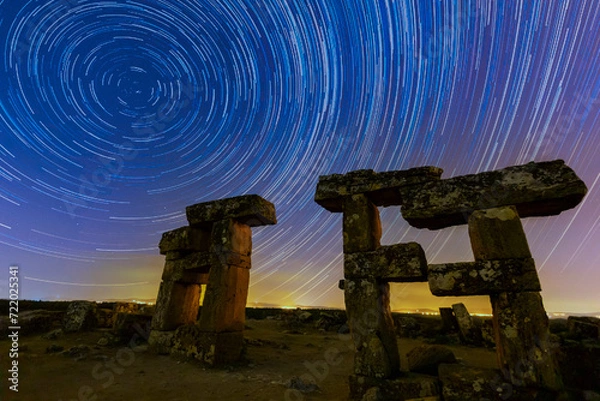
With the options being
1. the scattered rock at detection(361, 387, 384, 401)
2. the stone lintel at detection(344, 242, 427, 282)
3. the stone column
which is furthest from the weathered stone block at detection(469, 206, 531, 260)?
the stone column

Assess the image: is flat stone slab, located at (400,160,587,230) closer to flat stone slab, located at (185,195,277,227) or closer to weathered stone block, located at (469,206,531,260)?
weathered stone block, located at (469,206,531,260)

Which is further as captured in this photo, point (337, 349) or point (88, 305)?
point (88, 305)

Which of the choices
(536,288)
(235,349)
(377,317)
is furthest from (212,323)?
(536,288)

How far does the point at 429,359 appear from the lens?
514 cm

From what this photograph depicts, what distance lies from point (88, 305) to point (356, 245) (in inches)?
380

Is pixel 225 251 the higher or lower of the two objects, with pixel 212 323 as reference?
higher

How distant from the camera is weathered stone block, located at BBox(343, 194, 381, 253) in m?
5.33

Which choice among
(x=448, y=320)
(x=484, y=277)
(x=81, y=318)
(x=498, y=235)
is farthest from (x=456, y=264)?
(x=81, y=318)

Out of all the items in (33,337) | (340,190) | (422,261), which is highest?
(340,190)

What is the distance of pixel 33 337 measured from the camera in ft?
30.0

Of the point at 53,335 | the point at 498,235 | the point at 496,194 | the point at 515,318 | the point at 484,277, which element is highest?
the point at 496,194

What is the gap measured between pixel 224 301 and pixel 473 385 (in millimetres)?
5013

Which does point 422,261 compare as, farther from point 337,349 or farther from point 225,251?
point 337,349

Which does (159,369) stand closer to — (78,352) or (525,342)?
(78,352)
